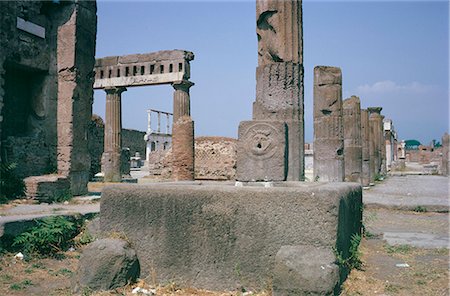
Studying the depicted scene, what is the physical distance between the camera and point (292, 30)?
21.3 feet

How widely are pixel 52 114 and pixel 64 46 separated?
1572 millimetres

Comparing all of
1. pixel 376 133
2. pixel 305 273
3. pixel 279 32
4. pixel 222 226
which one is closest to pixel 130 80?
pixel 376 133

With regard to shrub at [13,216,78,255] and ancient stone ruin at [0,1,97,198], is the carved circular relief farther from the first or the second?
ancient stone ruin at [0,1,97,198]

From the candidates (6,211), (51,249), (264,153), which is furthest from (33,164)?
(264,153)

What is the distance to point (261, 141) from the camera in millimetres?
5047

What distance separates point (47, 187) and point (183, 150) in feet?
24.8

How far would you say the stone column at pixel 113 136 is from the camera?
17.8 metres

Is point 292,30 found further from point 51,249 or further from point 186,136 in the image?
point 186,136

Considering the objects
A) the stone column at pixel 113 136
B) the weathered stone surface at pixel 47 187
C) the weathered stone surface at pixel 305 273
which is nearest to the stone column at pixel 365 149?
the stone column at pixel 113 136

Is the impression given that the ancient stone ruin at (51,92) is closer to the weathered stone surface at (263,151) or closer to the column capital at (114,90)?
the weathered stone surface at (263,151)

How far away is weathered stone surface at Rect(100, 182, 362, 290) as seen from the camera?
3.54m

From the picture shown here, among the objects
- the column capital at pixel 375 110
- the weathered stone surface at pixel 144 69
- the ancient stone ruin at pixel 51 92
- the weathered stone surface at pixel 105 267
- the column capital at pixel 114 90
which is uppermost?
the weathered stone surface at pixel 144 69

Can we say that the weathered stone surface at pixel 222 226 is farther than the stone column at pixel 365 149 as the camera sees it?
No

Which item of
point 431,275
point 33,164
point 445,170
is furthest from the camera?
point 445,170
